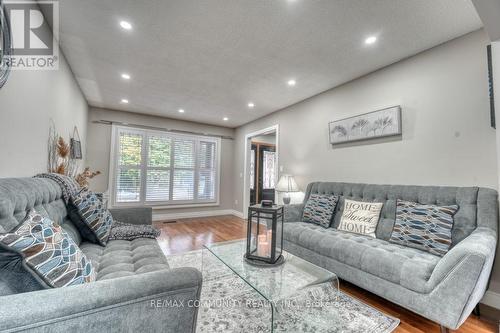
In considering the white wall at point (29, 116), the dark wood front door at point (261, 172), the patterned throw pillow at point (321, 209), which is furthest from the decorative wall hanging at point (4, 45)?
the dark wood front door at point (261, 172)

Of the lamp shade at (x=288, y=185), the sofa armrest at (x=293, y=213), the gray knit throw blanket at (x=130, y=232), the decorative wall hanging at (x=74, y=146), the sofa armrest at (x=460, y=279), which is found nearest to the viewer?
the sofa armrest at (x=460, y=279)

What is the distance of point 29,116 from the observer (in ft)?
6.23

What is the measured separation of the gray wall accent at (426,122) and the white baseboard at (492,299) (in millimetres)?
58

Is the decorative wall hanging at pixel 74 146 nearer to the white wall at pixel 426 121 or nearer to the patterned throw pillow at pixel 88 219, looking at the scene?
the patterned throw pillow at pixel 88 219

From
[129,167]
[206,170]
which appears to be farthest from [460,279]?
[129,167]

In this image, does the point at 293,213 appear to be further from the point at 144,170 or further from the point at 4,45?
the point at 144,170

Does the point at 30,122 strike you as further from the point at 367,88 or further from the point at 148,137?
the point at 367,88

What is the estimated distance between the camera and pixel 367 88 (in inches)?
119

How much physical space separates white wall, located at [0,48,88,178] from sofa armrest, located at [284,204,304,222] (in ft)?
8.73

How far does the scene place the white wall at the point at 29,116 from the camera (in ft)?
5.28

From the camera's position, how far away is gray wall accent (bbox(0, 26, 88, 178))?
161 cm

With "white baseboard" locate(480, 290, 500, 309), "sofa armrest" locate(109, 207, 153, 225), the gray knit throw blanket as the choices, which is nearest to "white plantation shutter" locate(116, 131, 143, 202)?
"sofa armrest" locate(109, 207, 153, 225)

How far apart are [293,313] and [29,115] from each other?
273 cm

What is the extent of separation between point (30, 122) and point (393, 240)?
3.46m
